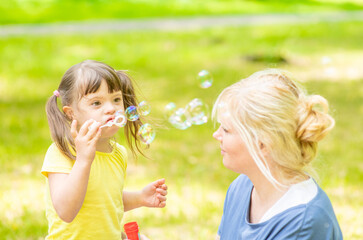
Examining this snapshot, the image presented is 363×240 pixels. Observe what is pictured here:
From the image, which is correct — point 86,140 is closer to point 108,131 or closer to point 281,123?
point 108,131

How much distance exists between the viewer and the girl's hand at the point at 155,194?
260 cm

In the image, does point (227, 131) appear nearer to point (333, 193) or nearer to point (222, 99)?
point (222, 99)

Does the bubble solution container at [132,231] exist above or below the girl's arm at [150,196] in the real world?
below

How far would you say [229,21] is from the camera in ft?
40.8

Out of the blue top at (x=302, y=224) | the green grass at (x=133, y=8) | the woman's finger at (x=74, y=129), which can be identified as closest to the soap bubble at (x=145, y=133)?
the woman's finger at (x=74, y=129)

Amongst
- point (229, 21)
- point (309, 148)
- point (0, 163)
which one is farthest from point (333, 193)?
point (229, 21)

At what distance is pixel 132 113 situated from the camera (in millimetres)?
2623

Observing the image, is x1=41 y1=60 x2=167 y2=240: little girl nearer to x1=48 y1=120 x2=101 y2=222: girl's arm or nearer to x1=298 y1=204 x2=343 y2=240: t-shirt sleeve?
x1=48 y1=120 x2=101 y2=222: girl's arm

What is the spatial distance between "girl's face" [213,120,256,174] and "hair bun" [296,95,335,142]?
0.21 m

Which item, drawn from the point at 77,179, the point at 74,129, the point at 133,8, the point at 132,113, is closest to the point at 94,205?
the point at 77,179

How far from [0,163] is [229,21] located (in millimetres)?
8458

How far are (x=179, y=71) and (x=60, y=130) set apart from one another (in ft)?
19.4

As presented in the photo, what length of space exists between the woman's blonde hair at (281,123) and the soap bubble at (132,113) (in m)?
0.55

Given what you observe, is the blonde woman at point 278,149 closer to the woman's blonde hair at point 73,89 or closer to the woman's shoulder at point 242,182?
the woman's shoulder at point 242,182
